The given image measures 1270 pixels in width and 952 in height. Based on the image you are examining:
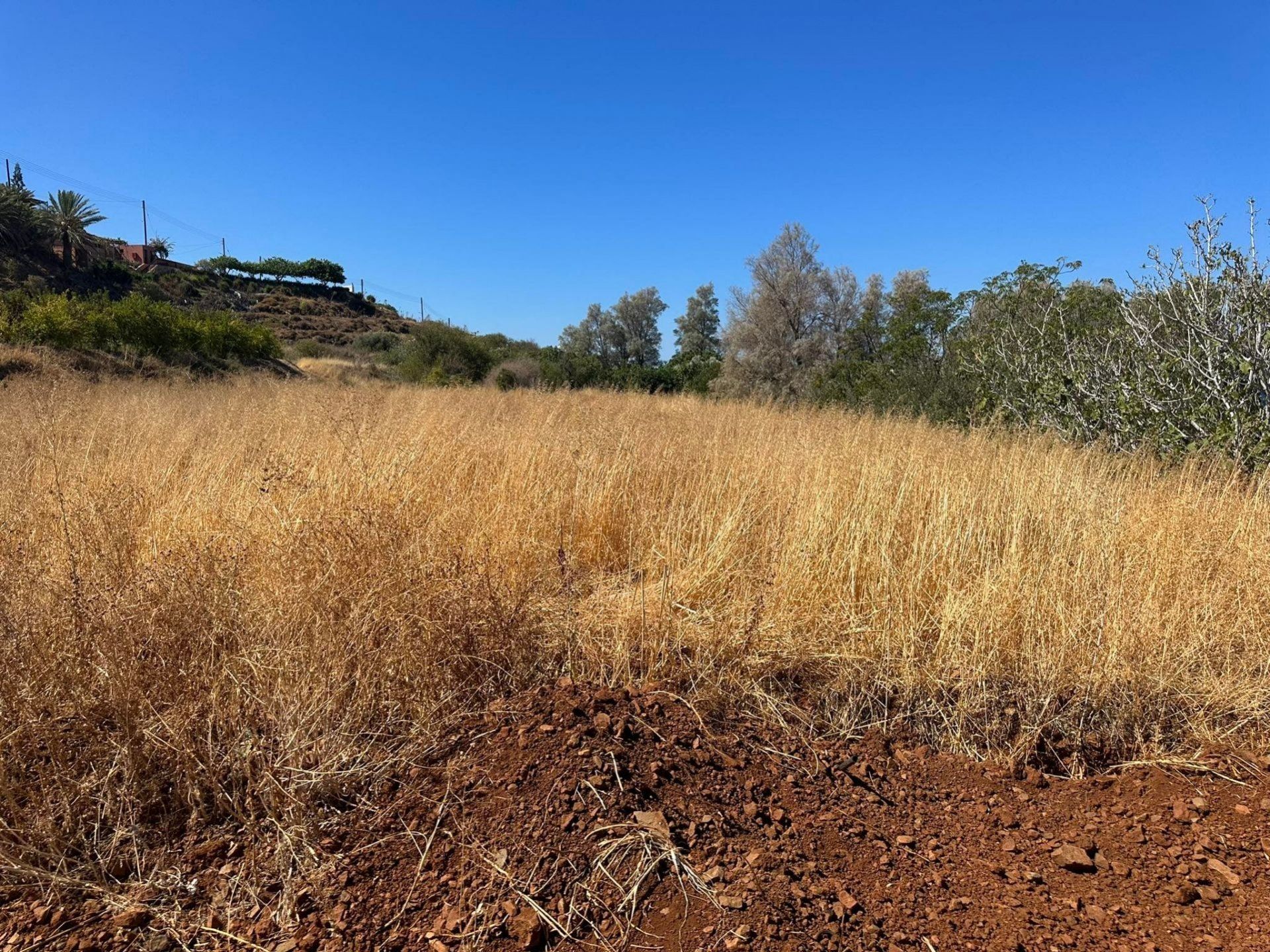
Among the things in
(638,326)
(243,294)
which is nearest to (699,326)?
(638,326)

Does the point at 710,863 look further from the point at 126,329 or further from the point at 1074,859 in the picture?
the point at 126,329

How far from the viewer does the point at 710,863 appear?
1.60 metres

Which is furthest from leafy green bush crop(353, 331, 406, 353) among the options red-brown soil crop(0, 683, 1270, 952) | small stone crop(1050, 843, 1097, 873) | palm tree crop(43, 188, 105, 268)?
small stone crop(1050, 843, 1097, 873)

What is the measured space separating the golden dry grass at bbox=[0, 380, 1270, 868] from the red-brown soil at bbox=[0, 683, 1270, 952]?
18 cm

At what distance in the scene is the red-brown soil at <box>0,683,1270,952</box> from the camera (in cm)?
143

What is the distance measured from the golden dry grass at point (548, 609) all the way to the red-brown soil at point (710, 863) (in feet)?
0.60

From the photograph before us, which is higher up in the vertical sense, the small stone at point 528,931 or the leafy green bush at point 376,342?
the leafy green bush at point 376,342

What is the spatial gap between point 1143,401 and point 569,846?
24.1 feet

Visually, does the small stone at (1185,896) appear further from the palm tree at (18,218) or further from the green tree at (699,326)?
the palm tree at (18,218)

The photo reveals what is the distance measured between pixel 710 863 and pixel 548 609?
143 cm

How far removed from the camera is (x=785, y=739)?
86.0 inches

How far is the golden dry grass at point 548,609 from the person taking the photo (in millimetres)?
1931

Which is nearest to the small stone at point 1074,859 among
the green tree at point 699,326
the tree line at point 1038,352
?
the tree line at point 1038,352

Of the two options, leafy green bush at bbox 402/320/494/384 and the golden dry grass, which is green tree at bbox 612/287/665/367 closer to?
leafy green bush at bbox 402/320/494/384
